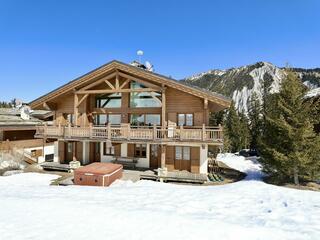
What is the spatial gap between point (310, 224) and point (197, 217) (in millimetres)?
4016

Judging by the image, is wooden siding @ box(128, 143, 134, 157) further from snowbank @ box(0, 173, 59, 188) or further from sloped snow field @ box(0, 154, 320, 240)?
snowbank @ box(0, 173, 59, 188)

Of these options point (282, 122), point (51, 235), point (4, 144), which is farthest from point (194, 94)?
point (4, 144)

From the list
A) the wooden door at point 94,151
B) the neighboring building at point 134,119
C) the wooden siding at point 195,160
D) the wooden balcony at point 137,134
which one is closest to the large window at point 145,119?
the neighboring building at point 134,119

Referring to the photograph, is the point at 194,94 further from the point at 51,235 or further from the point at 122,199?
the point at 51,235

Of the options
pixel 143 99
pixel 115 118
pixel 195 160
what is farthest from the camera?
pixel 115 118

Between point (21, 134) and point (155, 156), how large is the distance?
20.2 metres

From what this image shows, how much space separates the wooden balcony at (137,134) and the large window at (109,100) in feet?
10.1

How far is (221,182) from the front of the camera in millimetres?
16453

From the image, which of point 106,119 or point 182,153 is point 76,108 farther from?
point 182,153

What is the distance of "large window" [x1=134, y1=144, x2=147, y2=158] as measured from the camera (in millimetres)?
19078

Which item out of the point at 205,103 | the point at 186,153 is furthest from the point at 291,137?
the point at 186,153

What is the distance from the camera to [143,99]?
64.2ft

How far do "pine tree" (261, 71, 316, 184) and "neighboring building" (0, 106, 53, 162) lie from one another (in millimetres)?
23254

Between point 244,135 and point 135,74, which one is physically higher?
point 135,74
